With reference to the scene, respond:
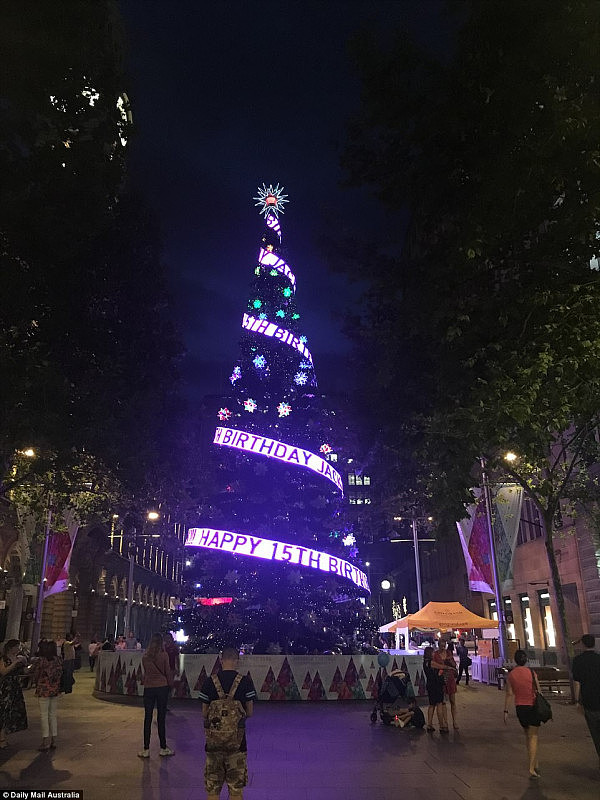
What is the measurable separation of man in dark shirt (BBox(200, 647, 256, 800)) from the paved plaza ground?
1951 millimetres

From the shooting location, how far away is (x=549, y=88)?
8.48m

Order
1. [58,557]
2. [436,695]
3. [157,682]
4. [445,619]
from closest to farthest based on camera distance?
[157,682], [436,695], [445,619], [58,557]

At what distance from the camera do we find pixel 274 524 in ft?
65.4

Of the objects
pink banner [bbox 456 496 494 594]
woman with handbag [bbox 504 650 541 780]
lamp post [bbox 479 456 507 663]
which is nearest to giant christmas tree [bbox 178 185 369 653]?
pink banner [bbox 456 496 494 594]

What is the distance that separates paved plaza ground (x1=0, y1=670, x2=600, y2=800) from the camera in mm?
7840

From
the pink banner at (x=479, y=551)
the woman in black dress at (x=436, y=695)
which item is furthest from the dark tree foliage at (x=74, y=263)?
the pink banner at (x=479, y=551)

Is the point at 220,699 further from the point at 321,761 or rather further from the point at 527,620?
the point at 527,620

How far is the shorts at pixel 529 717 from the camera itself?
28.9 ft

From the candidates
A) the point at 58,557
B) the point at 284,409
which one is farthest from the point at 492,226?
the point at 58,557

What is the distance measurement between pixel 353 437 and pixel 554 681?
1031 centimetres

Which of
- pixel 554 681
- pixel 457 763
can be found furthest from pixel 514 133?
pixel 554 681

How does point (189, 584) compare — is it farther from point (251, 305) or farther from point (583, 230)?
point (583, 230)

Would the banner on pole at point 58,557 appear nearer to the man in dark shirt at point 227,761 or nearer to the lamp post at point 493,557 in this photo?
the lamp post at point 493,557

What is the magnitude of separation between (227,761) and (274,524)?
13995mm
